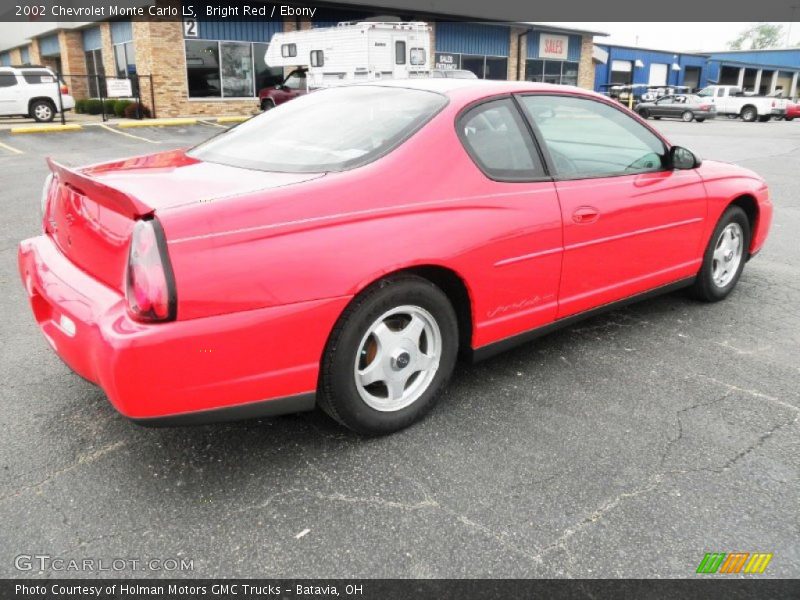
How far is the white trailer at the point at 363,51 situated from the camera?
59.3 ft

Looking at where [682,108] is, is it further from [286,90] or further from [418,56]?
[286,90]

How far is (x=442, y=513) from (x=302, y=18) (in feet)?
78.1

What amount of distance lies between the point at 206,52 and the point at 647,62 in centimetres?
3386

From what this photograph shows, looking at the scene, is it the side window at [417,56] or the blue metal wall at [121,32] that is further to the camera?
the blue metal wall at [121,32]

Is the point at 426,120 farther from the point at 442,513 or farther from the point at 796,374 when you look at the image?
the point at 796,374

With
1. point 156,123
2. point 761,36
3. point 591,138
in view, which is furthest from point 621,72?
point 761,36

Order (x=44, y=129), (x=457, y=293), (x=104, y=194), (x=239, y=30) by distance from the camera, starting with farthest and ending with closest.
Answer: (x=239, y=30)
(x=44, y=129)
(x=457, y=293)
(x=104, y=194)

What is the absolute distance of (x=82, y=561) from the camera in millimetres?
2162

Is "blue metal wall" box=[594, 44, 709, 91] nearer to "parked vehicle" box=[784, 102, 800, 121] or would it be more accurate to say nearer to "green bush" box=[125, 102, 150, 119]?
"parked vehicle" box=[784, 102, 800, 121]

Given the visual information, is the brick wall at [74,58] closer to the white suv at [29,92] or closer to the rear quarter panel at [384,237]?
the white suv at [29,92]

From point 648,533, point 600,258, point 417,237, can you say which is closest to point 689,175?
point 600,258

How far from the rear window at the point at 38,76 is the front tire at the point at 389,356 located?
20074mm

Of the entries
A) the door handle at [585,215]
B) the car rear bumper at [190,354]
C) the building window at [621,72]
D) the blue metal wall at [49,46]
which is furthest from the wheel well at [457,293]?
the building window at [621,72]

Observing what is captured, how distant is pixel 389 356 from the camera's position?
2.82 meters
